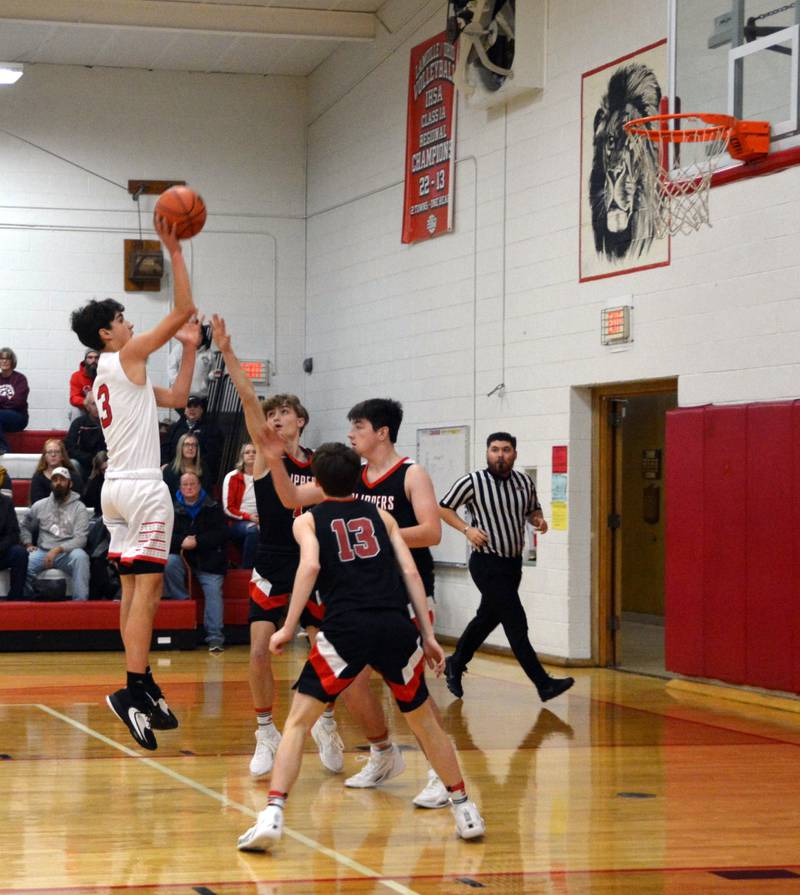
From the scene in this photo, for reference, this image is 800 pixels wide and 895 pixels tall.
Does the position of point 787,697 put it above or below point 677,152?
below

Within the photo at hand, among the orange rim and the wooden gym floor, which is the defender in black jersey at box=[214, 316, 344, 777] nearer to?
the wooden gym floor

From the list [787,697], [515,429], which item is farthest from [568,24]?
[787,697]

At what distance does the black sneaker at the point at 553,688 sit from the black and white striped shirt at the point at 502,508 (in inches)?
34.3

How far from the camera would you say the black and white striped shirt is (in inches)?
354

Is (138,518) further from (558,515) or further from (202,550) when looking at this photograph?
(202,550)

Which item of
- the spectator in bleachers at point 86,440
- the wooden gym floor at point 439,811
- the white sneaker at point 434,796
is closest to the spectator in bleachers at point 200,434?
the spectator in bleachers at point 86,440

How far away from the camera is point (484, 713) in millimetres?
8625

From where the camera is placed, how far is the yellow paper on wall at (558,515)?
11398mm

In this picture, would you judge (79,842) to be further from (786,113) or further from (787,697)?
(786,113)

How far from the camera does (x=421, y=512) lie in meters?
5.97

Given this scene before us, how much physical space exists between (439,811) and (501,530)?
354 cm

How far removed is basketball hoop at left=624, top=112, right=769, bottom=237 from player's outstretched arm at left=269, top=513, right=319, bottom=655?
4465 millimetres

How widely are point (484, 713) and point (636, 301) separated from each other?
3569mm

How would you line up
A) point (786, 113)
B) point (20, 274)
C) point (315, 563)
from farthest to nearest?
1. point (20, 274)
2. point (786, 113)
3. point (315, 563)
